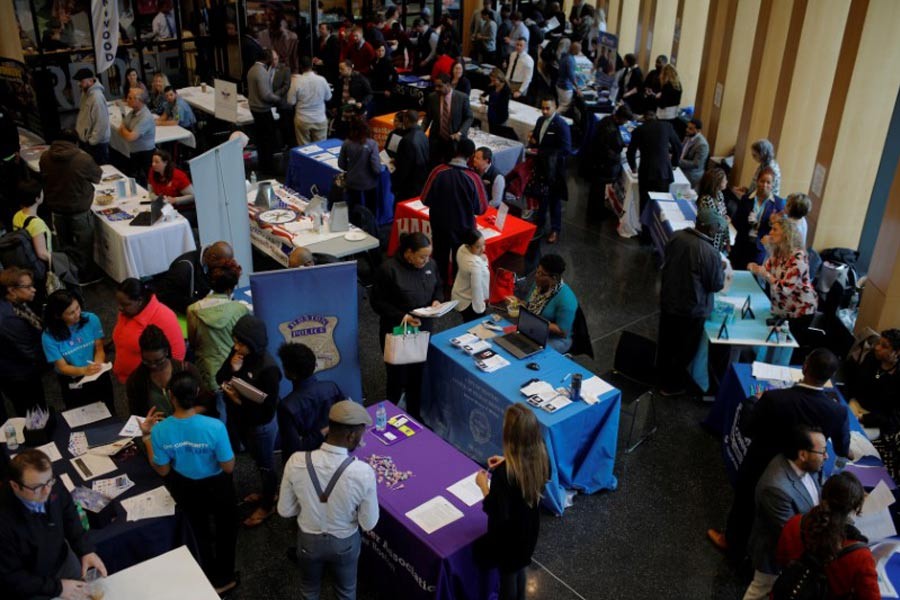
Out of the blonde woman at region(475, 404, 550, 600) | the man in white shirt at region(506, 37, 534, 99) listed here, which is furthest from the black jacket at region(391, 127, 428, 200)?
the blonde woman at region(475, 404, 550, 600)

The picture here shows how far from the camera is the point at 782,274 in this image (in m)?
6.35

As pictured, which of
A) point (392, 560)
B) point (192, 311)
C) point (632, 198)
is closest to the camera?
point (392, 560)

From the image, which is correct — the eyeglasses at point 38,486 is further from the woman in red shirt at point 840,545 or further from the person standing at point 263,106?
the person standing at point 263,106

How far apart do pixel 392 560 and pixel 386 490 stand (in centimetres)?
36

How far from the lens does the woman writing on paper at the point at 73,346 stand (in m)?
5.00

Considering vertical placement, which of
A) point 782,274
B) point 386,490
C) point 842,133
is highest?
point 842,133

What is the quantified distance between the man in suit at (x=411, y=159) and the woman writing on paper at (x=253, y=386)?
405 centimetres

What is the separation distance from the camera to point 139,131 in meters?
9.16

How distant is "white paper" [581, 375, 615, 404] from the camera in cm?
518

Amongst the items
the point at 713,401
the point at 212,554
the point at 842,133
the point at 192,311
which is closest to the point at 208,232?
the point at 192,311

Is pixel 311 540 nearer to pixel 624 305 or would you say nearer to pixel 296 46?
pixel 624 305

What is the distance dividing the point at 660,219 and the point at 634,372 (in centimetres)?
268

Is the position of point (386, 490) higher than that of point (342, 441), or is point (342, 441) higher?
point (342, 441)

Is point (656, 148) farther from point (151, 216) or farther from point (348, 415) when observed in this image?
point (348, 415)
